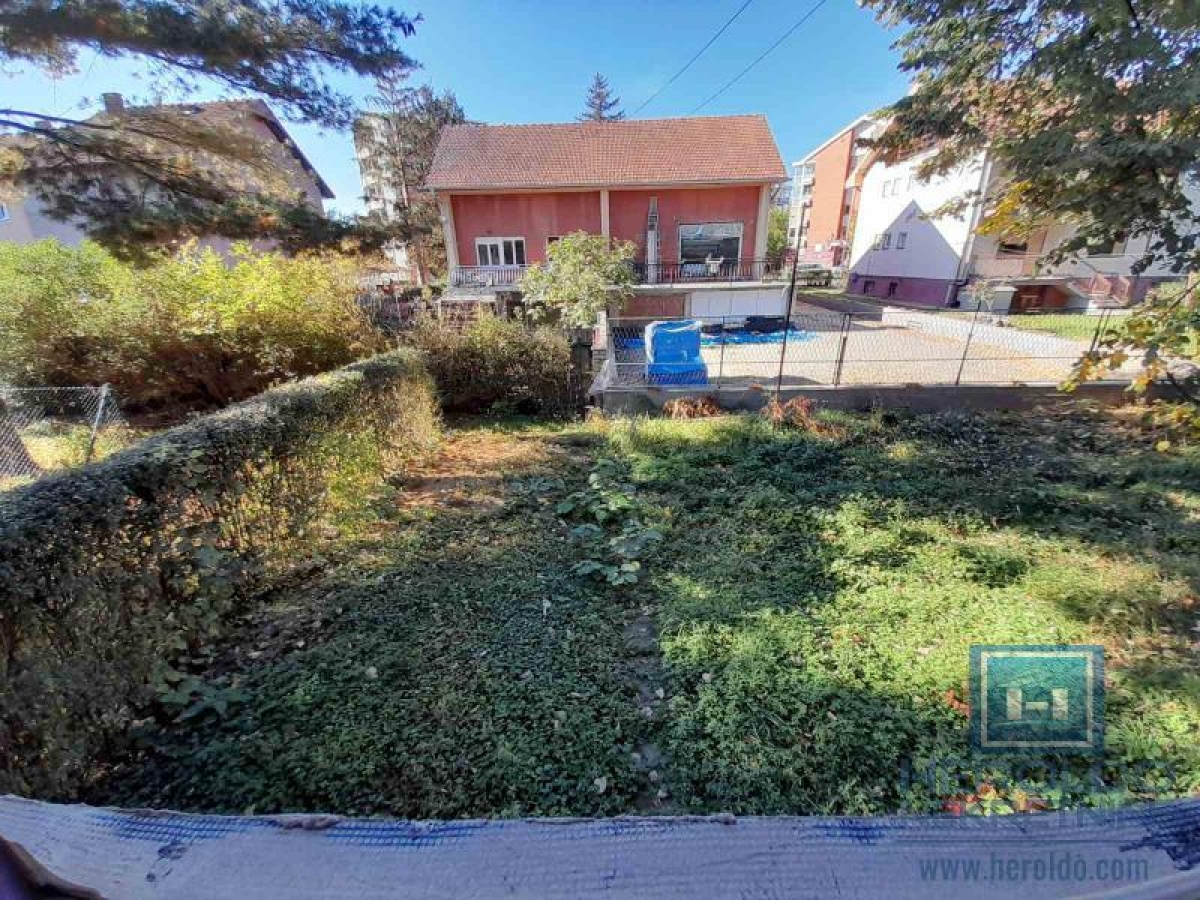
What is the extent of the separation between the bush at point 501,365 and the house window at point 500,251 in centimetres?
1002

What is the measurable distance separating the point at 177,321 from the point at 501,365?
5.12m

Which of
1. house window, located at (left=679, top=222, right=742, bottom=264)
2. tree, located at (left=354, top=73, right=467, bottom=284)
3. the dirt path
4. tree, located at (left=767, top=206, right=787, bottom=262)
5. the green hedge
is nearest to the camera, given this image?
the green hedge

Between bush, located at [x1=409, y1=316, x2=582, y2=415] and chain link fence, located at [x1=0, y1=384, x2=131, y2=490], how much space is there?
4084 mm

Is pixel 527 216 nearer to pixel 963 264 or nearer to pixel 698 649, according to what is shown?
pixel 963 264

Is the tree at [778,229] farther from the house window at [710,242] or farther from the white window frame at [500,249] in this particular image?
the white window frame at [500,249]

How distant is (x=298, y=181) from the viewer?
7.71m

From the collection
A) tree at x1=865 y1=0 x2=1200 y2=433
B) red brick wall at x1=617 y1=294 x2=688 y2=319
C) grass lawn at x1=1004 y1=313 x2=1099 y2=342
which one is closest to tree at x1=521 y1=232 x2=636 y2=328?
red brick wall at x1=617 y1=294 x2=688 y2=319

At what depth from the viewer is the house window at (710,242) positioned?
1672 centimetres

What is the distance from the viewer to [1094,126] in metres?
2.35

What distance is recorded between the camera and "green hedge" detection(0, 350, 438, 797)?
6.10 feet

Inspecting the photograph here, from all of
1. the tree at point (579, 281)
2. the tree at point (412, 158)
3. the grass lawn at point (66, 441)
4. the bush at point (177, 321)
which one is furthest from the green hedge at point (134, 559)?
the tree at point (412, 158)

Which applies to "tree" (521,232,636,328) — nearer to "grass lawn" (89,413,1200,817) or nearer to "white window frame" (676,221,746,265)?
"grass lawn" (89,413,1200,817)

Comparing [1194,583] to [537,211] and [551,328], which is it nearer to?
[551,328]

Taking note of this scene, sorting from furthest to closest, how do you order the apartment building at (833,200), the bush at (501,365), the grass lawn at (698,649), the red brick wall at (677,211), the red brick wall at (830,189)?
1. the red brick wall at (830,189)
2. the apartment building at (833,200)
3. the red brick wall at (677,211)
4. the bush at (501,365)
5. the grass lawn at (698,649)
